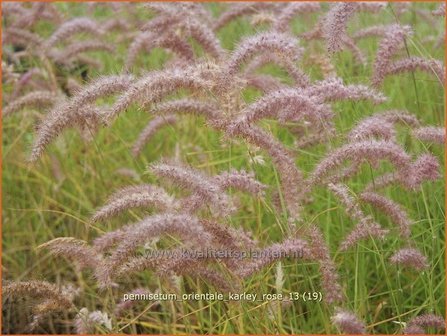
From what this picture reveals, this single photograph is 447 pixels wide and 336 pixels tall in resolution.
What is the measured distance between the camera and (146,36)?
3615 mm

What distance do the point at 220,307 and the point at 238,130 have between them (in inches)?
30.8

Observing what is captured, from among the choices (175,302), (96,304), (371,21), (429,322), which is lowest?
(96,304)

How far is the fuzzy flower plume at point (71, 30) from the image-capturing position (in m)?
3.88

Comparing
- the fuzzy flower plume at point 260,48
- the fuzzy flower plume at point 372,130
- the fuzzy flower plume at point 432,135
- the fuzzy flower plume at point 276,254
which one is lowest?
the fuzzy flower plume at point 276,254

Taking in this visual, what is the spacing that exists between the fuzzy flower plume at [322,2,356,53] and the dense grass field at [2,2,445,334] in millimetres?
158

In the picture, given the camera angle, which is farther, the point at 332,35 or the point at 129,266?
the point at 332,35

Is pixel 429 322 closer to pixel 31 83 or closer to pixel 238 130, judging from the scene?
pixel 238 130

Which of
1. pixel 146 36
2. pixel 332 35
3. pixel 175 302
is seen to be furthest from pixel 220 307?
pixel 146 36

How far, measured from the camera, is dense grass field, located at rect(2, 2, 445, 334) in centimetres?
245

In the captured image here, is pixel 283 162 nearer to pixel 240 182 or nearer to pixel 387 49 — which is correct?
pixel 240 182

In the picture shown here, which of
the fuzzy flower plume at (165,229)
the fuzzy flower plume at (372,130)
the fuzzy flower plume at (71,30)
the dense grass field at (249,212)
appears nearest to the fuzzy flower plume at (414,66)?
the dense grass field at (249,212)

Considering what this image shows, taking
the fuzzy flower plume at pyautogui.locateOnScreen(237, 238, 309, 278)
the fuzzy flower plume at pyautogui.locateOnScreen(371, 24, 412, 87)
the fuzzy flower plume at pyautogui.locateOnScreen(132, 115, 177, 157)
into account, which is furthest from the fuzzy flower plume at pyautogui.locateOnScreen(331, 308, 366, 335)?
the fuzzy flower plume at pyautogui.locateOnScreen(132, 115, 177, 157)

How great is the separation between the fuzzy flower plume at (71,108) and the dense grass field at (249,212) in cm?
10

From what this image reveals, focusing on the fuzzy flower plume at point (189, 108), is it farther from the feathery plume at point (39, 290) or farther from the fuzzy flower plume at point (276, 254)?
the feathery plume at point (39, 290)
